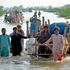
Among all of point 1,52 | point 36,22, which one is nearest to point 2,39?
point 1,52

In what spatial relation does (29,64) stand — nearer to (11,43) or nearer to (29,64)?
(29,64)

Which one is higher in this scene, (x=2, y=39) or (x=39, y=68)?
(x=2, y=39)

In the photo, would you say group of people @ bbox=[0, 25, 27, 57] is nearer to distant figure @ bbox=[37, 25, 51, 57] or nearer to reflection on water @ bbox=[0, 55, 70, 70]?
reflection on water @ bbox=[0, 55, 70, 70]

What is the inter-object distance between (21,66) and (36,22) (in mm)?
8624

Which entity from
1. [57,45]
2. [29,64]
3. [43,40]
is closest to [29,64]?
[29,64]

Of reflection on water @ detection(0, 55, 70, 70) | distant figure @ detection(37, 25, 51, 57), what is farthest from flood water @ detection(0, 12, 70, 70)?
distant figure @ detection(37, 25, 51, 57)

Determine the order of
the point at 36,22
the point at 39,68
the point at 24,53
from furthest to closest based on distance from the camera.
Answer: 1. the point at 36,22
2. the point at 24,53
3. the point at 39,68

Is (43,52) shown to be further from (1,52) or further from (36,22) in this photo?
(36,22)

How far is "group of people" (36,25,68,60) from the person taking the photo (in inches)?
596

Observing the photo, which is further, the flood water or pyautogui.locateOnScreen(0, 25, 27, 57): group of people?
pyautogui.locateOnScreen(0, 25, 27, 57): group of people

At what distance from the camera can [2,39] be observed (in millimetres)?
16109

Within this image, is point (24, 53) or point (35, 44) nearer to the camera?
point (35, 44)

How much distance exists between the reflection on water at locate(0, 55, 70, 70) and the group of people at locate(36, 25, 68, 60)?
0.95 feet

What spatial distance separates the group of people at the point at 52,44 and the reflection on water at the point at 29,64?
29 centimetres
